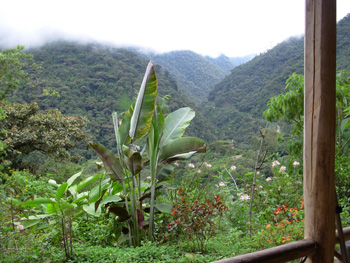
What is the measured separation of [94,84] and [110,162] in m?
8.16

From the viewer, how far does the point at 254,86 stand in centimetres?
1048

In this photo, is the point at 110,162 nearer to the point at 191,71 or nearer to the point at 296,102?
the point at 296,102

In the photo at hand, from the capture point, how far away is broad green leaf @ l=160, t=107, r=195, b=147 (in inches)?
96.5

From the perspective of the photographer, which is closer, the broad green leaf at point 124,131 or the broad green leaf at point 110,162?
the broad green leaf at point 110,162

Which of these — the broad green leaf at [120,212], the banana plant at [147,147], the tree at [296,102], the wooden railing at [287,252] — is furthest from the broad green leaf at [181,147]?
the wooden railing at [287,252]

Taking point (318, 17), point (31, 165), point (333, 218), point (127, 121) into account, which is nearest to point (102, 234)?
point (127, 121)

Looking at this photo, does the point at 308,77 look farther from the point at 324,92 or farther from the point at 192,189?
the point at 192,189

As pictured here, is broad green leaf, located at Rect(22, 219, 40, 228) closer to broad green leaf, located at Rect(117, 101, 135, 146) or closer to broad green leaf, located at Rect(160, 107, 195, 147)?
broad green leaf, located at Rect(117, 101, 135, 146)

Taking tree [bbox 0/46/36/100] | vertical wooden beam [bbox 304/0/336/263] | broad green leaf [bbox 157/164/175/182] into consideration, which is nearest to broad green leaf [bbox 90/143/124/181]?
broad green leaf [bbox 157/164/175/182]

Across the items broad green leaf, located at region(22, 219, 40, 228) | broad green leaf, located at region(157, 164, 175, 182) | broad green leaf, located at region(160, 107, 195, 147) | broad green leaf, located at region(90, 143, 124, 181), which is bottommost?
broad green leaf, located at region(22, 219, 40, 228)

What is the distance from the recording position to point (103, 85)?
9.40 m

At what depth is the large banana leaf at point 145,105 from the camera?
2121 mm

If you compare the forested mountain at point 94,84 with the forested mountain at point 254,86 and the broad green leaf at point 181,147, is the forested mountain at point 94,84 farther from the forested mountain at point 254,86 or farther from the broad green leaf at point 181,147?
the broad green leaf at point 181,147

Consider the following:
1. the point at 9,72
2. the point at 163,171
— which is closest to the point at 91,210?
the point at 163,171
